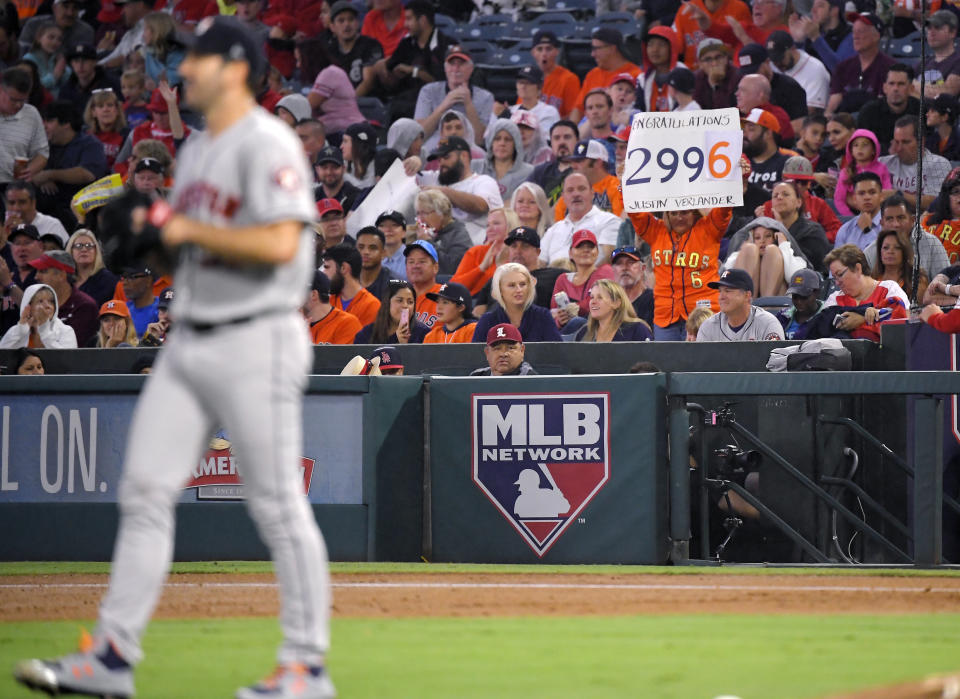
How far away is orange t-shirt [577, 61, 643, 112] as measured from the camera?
14.6 m

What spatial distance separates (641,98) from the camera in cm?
1412

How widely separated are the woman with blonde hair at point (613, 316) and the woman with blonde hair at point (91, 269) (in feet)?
17.2

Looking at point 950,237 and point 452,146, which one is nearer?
point 950,237

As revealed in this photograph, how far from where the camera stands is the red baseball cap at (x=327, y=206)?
42.0ft

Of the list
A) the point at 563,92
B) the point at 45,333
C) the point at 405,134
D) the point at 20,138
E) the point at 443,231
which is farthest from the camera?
the point at 20,138

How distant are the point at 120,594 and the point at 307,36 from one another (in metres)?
13.8

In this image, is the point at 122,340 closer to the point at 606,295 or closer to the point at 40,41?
the point at 606,295

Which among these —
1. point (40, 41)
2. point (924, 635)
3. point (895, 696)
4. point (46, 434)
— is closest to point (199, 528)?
point (46, 434)

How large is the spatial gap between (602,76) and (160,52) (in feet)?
17.3

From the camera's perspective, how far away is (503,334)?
9.02 m

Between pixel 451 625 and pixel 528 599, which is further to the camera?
pixel 528 599

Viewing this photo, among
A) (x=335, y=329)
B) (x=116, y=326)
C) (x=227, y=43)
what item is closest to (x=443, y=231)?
(x=335, y=329)

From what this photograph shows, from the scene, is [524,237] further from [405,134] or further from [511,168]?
[405,134]

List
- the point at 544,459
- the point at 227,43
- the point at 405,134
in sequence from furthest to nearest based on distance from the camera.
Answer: the point at 405,134
the point at 544,459
the point at 227,43
